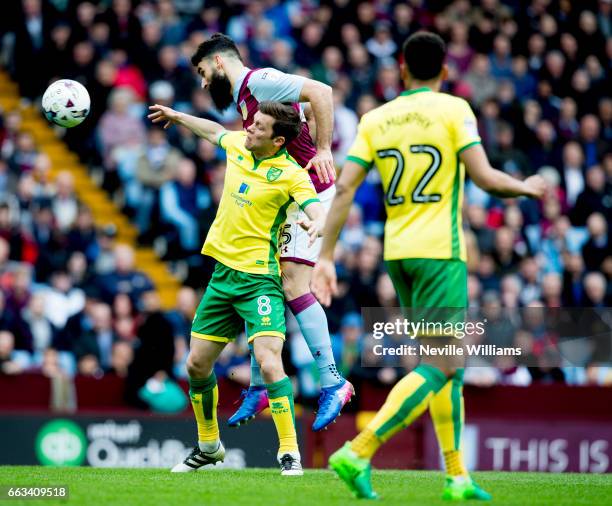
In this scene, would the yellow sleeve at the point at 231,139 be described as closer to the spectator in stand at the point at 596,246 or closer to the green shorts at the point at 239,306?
the green shorts at the point at 239,306

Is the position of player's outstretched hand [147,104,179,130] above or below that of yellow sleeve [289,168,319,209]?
above

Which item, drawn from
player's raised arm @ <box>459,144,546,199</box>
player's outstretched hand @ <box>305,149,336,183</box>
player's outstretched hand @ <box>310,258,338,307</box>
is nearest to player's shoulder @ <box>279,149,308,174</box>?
player's outstretched hand @ <box>305,149,336,183</box>

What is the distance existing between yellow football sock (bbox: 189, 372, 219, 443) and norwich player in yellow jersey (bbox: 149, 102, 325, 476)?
0.03 metres

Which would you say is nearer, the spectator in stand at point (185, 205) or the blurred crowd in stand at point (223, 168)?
the blurred crowd in stand at point (223, 168)

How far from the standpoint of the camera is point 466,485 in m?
7.39

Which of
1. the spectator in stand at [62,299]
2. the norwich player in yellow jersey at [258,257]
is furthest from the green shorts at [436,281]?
the spectator in stand at [62,299]

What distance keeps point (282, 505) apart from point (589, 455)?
7.65 m

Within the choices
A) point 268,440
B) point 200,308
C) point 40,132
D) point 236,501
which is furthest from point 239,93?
point 40,132

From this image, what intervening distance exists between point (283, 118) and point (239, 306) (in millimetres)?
1339

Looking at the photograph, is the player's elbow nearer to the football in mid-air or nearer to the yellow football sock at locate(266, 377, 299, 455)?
the yellow football sock at locate(266, 377, 299, 455)

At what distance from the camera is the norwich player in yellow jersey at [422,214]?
7.25 metres

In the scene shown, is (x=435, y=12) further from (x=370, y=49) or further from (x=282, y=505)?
(x=282, y=505)

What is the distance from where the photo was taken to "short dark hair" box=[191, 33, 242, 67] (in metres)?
9.55

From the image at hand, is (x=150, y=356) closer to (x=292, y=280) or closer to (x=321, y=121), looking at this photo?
(x=292, y=280)
